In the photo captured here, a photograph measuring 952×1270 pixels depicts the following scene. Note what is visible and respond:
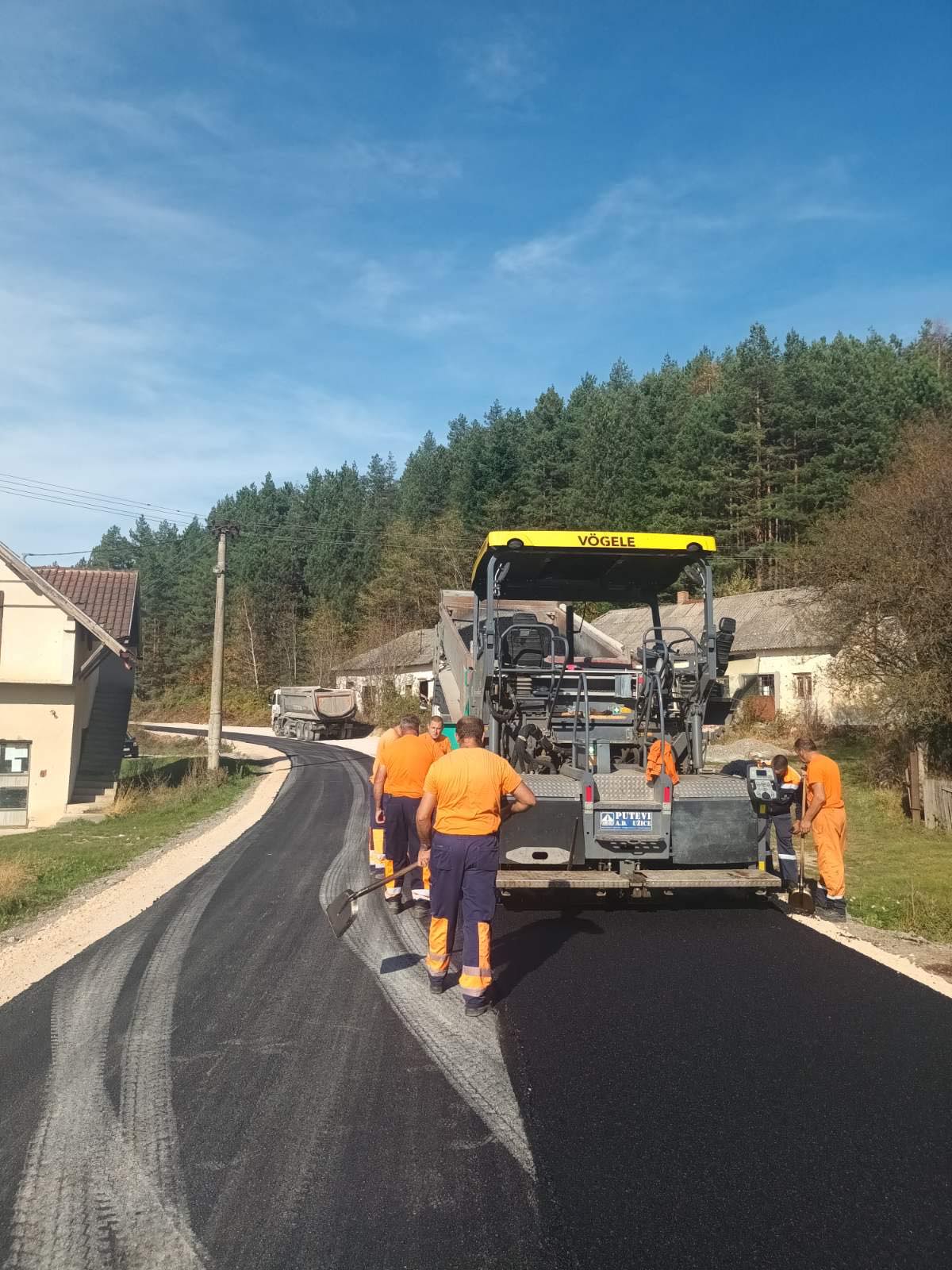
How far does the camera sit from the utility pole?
25891 mm

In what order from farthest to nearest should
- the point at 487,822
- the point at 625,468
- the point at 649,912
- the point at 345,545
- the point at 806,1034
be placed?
1. the point at 345,545
2. the point at 625,468
3. the point at 649,912
4. the point at 487,822
5. the point at 806,1034

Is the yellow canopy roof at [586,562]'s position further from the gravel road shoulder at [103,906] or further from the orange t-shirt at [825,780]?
the gravel road shoulder at [103,906]

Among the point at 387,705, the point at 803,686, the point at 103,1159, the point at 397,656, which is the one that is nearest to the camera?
the point at 103,1159

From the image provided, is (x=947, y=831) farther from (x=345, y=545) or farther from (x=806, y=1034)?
(x=345, y=545)

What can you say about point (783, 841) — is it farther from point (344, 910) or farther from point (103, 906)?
point (103, 906)

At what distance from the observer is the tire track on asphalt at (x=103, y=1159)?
10.5 ft

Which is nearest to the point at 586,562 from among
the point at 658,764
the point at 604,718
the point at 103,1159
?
the point at 604,718

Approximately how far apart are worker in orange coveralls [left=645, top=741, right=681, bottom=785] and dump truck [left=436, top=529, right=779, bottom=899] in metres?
0.03

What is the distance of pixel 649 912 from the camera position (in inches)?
311

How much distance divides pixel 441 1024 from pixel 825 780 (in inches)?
164

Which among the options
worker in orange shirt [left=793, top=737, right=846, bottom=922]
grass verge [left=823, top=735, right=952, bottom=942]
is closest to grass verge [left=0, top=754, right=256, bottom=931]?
worker in orange shirt [left=793, top=737, right=846, bottom=922]

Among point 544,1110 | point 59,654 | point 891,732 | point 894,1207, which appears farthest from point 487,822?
point 59,654

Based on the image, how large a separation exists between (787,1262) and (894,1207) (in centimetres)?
59

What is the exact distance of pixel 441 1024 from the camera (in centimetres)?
A: 536
